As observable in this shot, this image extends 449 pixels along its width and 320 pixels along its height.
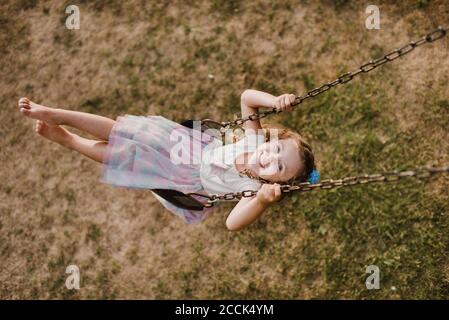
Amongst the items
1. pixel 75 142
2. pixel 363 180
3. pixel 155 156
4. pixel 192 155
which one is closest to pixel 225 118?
pixel 192 155

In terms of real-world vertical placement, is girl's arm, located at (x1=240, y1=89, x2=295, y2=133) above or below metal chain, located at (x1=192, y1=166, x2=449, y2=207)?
above

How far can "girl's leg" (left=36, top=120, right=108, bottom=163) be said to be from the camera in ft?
9.23

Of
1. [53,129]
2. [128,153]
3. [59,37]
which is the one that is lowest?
[128,153]

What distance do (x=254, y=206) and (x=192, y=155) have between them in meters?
0.52

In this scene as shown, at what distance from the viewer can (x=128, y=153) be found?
8.76 feet

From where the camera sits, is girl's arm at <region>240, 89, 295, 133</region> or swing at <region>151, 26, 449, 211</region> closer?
swing at <region>151, 26, 449, 211</region>

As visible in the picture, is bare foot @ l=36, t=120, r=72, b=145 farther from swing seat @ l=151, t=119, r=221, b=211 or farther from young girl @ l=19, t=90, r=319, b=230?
swing seat @ l=151, t=119, r=221, b=211

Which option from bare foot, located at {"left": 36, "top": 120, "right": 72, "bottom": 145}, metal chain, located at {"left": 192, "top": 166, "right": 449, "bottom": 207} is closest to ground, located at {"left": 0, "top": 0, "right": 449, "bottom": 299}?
bare foot, located at {"left": 36, "top": 120, "right": 72, "bottom": 145}

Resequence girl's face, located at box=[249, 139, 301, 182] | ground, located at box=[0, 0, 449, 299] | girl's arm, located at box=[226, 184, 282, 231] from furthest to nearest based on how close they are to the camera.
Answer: ground, located at box=[0, 0, 449, 299]
girl's face, located at box=[249, 139, 301, 182]
girl's arm, located at box=[226, 184, 282, 231]

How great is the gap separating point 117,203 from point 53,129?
92cm

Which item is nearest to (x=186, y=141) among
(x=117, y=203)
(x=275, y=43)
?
(x=117, y=203)

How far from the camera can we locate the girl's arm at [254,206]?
2232 millimetres

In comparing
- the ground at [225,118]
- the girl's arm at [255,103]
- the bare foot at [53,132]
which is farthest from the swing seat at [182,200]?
the ground at [225,118]
